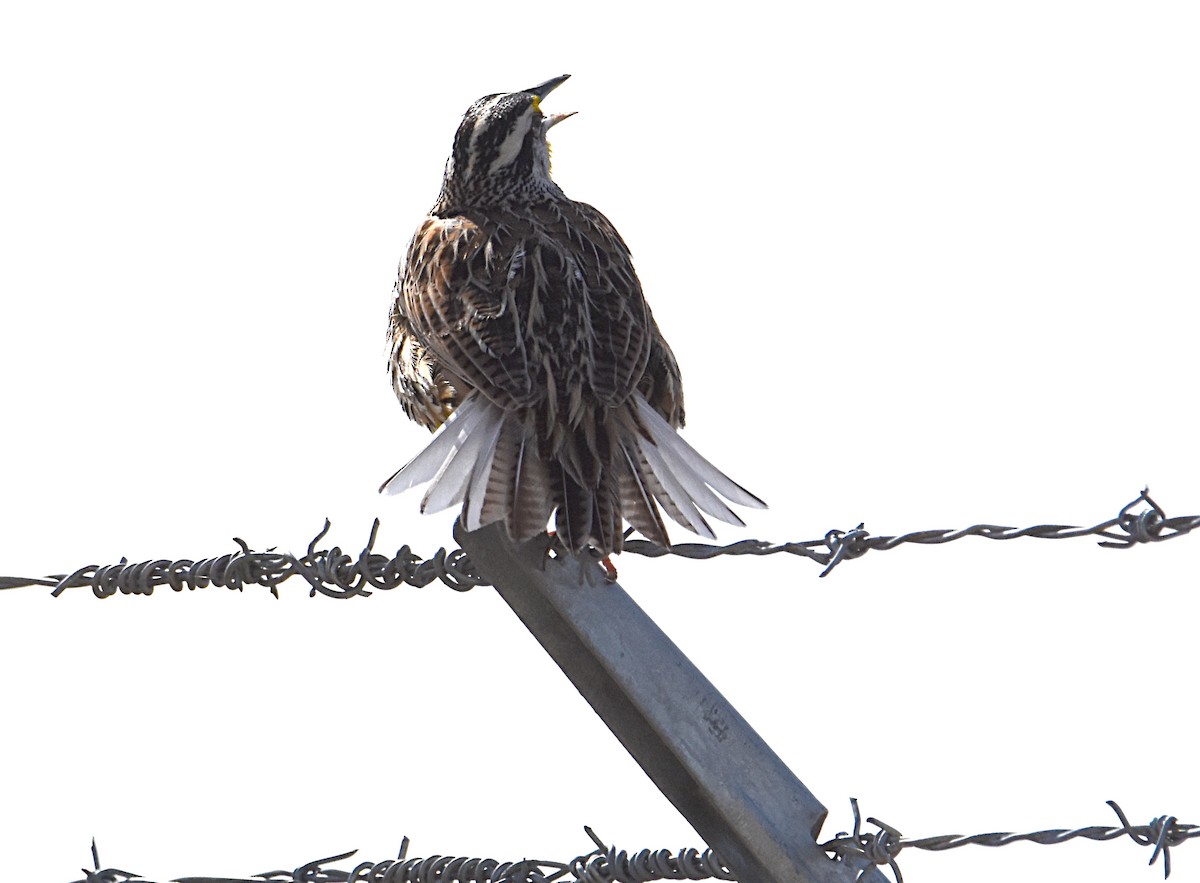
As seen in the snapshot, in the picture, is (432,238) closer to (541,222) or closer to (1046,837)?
(541,222)

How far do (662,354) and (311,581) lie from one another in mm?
1553

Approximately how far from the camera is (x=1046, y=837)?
104 inches

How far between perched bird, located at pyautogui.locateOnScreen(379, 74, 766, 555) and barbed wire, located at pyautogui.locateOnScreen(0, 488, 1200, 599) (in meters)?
0.15

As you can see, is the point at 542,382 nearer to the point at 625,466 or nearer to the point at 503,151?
the point at 625,466

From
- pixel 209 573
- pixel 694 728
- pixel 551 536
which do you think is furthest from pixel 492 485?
pixel 694 728

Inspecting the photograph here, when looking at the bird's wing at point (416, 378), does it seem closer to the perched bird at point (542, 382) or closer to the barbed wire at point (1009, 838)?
the perched bird at point (542, 382)

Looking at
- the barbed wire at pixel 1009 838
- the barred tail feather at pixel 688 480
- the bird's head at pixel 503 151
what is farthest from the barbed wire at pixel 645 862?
the bird's head at pixel 503 151

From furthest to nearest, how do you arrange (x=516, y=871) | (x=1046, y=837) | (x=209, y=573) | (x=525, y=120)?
(x=525, y=120), (x=209, y=573), (x=516, y=871), (x=1046, y=837)

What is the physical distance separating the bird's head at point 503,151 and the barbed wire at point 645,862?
2710 mm

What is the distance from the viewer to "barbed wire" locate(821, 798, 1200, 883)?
2609 mm

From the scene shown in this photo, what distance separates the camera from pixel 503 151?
548 centimetres

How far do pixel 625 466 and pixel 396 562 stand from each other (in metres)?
0.81

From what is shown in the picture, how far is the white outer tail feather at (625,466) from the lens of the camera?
3629mm

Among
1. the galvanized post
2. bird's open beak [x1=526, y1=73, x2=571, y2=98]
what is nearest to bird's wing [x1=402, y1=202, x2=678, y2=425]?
bird's open beak [x1=526, y1=73, x2=571, y2=98]
